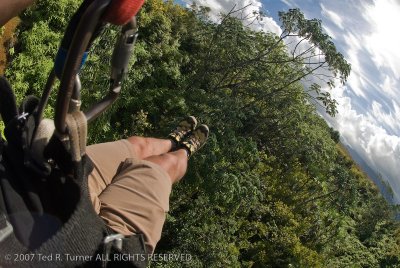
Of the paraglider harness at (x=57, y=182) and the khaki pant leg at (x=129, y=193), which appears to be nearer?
the paraglider harness at (x=57, y=182)

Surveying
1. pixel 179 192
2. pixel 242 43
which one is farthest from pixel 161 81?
pixel 179 192

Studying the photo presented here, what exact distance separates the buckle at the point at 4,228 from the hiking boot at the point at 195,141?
2341mm

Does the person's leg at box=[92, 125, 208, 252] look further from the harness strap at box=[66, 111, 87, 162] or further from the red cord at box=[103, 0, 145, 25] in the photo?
the red cord at box=[103, 0, 145, 25]

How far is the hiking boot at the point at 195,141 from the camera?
11.5ft

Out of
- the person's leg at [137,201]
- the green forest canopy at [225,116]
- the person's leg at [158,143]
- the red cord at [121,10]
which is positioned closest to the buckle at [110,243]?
the person's leg at [137,201]

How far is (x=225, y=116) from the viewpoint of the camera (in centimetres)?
645

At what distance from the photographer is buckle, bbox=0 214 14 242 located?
1.02 metres

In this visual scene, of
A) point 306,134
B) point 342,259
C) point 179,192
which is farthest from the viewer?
point 342,259

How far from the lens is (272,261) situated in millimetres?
10648

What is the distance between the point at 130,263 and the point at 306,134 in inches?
385

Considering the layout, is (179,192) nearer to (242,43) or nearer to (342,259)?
(242,43)

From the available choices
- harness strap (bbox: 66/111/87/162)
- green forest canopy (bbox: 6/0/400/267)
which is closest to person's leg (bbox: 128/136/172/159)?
harness strap (bbox: 66/111/87/162)

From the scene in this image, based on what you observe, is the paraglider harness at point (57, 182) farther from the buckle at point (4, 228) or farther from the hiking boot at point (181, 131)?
the hiking boot at point (181, 131)

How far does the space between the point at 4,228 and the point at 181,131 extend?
292cm
